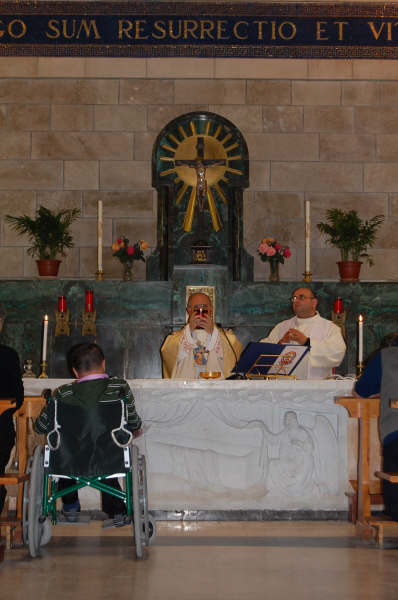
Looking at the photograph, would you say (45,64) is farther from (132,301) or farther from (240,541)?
(240,541)

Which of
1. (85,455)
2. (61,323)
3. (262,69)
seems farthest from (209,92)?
(85,455)

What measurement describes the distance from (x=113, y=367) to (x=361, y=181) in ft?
13.2

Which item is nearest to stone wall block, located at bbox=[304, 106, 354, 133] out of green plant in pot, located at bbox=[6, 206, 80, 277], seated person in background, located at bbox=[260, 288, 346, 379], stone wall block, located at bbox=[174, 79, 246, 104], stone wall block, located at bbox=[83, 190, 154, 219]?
stone wall block, located at bbox=[174, 79, 246, 104]

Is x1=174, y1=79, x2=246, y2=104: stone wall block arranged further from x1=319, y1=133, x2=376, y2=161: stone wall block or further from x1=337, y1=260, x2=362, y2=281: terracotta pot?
x1=337, y1=260, x2=362, y2=281: terracotta pot

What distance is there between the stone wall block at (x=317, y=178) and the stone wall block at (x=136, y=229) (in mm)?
1658

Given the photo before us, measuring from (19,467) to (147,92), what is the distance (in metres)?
6.25

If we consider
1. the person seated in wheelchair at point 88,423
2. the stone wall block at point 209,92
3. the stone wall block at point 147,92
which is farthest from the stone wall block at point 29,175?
the person seated in wheelchair at point 88,423

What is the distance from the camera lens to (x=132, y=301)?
30.5ft

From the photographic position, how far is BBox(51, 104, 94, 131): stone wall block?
10.5m

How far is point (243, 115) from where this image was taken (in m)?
10.5

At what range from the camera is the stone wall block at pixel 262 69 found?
10.5 m

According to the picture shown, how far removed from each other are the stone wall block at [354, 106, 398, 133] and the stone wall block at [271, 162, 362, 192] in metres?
0.51

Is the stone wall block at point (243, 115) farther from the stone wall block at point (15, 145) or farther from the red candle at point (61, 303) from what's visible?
the red candle at point (61, 303)

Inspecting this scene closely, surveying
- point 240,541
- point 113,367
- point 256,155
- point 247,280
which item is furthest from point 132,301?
point 240,541
